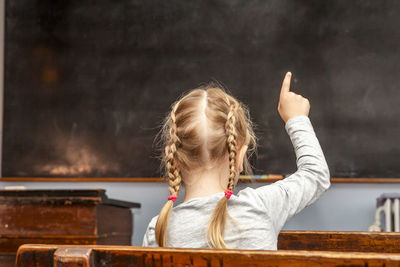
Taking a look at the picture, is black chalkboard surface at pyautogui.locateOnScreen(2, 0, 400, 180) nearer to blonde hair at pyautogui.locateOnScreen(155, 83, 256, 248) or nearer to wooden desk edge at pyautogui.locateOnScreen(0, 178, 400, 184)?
wooden desk edge at pyautogui.locateOnScreen(0, 178, 400, 184)

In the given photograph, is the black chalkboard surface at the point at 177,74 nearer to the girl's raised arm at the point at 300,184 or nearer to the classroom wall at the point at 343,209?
the classroom wall at the point at 343,209

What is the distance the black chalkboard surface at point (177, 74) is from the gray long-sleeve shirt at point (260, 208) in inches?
75.5

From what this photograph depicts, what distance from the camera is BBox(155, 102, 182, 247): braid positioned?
37.8 inches

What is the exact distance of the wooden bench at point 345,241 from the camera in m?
1.00

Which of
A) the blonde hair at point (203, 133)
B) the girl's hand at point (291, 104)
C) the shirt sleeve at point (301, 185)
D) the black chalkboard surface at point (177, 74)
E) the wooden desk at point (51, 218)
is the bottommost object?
the wooden desk at point (51, 218)

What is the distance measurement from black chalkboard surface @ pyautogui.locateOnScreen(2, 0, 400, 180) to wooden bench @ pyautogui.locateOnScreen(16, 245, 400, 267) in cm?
236

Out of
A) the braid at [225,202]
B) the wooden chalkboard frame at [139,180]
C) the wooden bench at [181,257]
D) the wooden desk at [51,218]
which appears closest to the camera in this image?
the wooden bench at [181,257]

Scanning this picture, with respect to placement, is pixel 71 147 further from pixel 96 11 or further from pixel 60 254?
pixel 60 254

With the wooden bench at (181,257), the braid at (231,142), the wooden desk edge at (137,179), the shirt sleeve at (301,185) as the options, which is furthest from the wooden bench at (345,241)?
the wooden desk edge at (137,179)

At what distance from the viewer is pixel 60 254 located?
62 centimetres

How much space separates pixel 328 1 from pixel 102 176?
1.86 m

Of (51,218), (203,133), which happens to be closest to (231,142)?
(203,133)

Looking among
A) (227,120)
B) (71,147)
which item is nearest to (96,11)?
(71,147)

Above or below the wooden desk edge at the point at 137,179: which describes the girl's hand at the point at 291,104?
above
